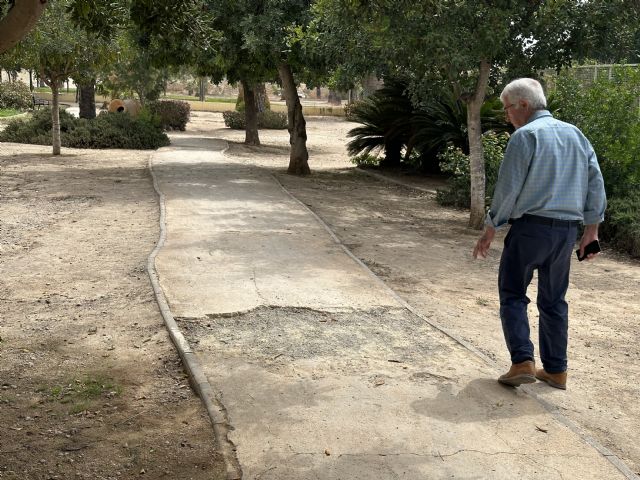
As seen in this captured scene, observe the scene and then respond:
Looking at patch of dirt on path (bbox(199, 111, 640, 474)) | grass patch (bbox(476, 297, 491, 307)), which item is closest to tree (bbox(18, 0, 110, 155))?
patch of dirt on path (bbox(199, 111, 640, 474))

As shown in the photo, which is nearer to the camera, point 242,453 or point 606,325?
point 242,453

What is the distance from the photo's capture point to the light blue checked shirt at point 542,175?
4832 mm

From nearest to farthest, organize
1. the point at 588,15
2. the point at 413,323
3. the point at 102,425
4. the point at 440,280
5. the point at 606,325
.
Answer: the point at 102,425 → the point at 413,323 → the point at 606,325 → the point at 440,280 → the point at 588,15

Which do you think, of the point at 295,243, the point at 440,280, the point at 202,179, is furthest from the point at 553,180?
the point at 202,179

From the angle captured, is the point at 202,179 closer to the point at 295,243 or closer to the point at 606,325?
the point at 295,243

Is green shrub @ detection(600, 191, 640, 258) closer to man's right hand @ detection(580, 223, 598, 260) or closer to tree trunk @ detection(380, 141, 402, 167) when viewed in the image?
man's right hand @ detection(580, 223, 598, 260)

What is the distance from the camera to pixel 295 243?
9594 mm

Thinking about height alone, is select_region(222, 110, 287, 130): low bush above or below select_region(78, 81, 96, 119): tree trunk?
below

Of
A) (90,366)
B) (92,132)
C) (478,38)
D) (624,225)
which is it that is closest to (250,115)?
(92,132)

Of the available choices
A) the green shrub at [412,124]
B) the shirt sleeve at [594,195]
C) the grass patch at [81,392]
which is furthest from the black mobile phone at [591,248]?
the green shrub at [412,124]

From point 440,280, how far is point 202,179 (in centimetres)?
862

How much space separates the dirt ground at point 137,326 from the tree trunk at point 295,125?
14.3 feet

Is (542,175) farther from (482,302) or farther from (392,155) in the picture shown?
(392,155)

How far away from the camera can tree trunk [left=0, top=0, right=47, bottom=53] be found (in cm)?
456
